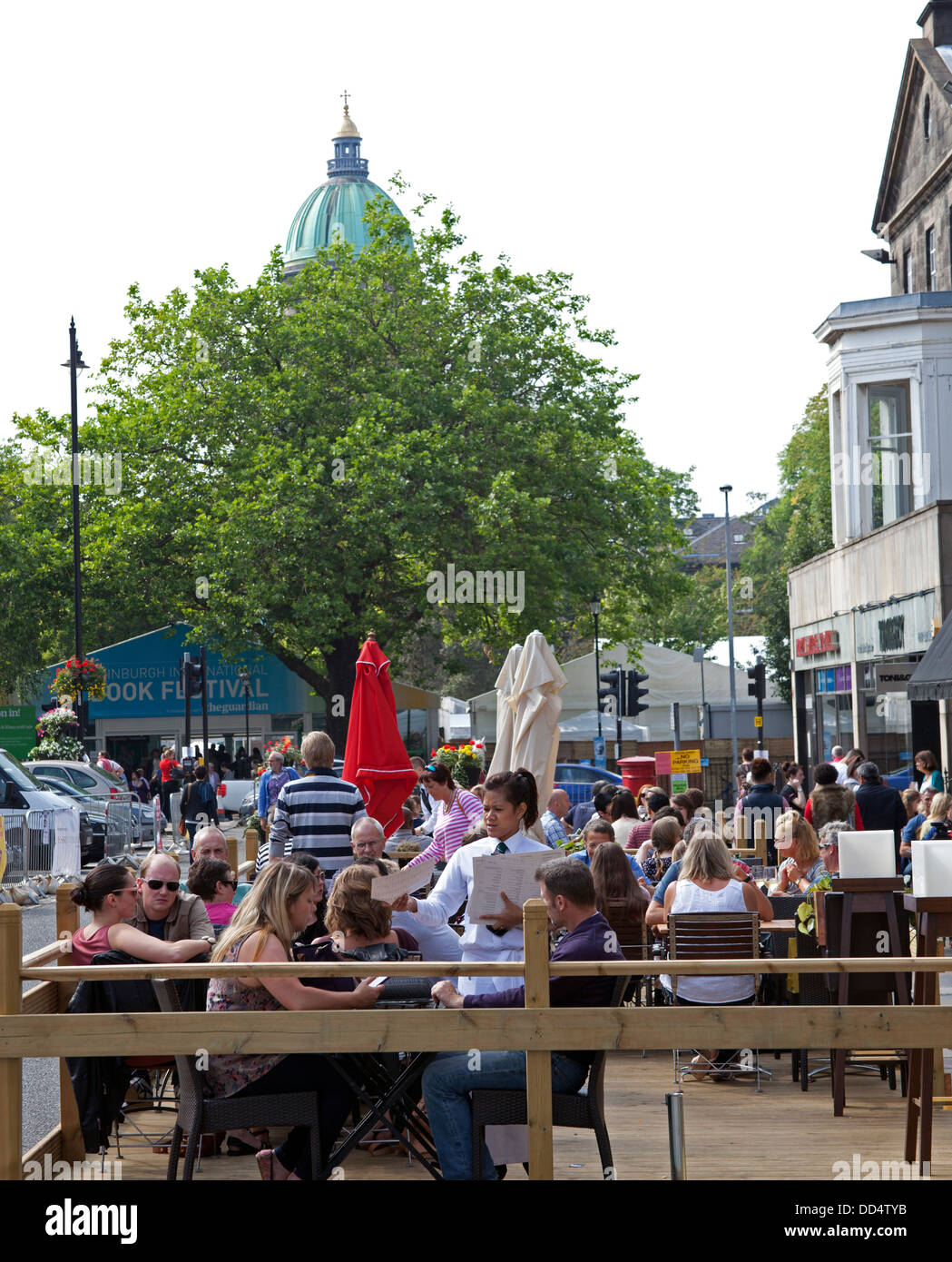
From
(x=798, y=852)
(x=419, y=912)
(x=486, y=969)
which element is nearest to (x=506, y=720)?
(x=798, y=852)

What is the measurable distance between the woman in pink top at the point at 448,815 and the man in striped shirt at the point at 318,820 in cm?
68

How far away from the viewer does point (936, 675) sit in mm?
18469

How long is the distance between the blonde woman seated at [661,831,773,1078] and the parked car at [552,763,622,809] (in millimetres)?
21135

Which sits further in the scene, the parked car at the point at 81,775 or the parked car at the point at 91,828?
the parked car at the point at 81,775

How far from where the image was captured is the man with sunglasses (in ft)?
24.9

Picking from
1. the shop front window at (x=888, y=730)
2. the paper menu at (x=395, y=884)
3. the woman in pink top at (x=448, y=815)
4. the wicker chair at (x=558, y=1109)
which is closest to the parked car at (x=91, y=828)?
the woman in pink top at (x=448, y=815)

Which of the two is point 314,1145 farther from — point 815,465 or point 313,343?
point 815,465

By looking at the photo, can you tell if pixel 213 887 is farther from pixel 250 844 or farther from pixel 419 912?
pixel 250 844

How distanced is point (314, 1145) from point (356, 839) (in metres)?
3.80

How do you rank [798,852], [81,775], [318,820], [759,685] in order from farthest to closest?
[759,685]
[81,775]
[798,852]
[318,820]

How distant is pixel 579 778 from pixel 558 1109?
27.2 meters

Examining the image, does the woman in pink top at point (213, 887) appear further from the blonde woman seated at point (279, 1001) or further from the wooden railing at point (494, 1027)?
the wooden railing at point (494, 1027)

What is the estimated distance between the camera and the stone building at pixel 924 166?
33.1 m
